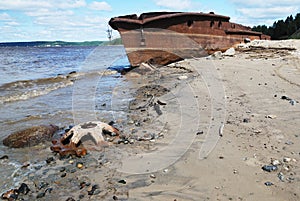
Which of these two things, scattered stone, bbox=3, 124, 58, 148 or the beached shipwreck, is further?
the beached shipwreck

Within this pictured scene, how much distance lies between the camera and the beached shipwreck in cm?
1323

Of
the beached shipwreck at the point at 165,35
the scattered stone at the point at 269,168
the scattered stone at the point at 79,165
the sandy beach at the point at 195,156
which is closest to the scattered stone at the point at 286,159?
the sandy beach at the point at 195,156

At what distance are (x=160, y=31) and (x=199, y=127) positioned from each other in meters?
9.56

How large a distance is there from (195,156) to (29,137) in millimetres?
3237

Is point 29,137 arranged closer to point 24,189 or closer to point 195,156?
point 24,189

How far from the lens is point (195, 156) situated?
3.83 meters

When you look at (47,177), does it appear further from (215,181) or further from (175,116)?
(175,116)

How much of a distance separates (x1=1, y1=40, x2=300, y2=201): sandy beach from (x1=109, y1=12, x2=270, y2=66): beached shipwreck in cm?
717

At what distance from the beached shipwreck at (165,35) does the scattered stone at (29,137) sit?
351 inches

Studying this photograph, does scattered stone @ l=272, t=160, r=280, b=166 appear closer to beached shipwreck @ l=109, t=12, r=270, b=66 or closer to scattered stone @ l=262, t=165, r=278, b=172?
scattered stone @ l=262, t=165, r=278, b=172

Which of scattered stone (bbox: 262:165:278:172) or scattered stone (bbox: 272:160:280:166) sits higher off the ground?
scattered stone (bbox: 272:160:280:166)

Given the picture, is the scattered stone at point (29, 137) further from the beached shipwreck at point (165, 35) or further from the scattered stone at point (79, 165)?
the beached shipwreck at point (165, 35)

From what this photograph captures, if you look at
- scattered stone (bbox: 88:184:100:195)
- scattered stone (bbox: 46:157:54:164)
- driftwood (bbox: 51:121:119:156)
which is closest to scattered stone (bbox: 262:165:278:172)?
scattered stone (bbox: 88:184:100:195)

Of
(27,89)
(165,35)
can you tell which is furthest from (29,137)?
(165,35)
